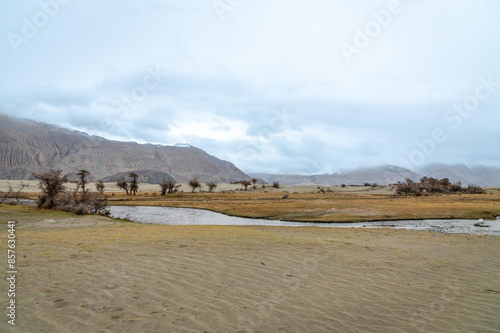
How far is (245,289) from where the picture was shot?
673cm

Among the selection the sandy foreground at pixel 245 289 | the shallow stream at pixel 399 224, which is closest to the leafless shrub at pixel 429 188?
the shallow stream at pixel 399 224

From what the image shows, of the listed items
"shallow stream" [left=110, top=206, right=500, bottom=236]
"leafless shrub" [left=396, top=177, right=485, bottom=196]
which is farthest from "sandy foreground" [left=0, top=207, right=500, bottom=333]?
"leafless shrub" [left=396, top=177, right=485, bottom=196]

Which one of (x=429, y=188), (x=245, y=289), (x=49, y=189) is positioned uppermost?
(x=49, y=189)

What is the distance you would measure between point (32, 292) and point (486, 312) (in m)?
8.78

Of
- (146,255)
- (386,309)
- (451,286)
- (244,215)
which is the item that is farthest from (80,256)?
(244,215)

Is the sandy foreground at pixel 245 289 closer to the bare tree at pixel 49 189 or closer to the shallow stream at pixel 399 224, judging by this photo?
the shallow stream at pixel 399 224

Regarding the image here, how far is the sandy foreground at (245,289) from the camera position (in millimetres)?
5164

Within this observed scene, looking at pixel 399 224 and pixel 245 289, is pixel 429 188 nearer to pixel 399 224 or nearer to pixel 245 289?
pixel 399 224

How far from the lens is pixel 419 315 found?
5.75m

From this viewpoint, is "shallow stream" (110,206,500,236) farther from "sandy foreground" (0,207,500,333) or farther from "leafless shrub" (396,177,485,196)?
"leafless shrub" (396,177,485,196)

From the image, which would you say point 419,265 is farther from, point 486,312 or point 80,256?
point 80,256

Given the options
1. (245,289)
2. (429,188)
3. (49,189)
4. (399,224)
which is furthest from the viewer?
(429,188)

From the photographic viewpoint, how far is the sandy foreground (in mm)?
5164

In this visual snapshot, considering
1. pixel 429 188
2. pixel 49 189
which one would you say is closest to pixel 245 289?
pixel 49 189
